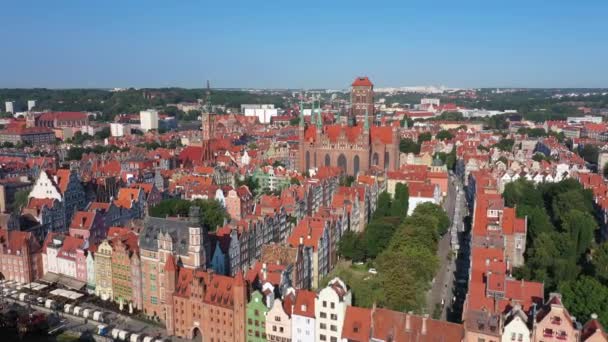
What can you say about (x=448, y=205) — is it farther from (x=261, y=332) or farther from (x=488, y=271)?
(x=261, y=332)

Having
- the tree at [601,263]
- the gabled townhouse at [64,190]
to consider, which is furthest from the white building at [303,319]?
the gabled townhouse at [64,190]

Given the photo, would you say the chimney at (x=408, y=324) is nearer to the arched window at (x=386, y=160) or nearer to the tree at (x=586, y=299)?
the tree at (x=586, y=299)

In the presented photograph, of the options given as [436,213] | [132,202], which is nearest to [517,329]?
[436,213]

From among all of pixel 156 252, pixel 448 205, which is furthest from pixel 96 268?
pixel 448 205

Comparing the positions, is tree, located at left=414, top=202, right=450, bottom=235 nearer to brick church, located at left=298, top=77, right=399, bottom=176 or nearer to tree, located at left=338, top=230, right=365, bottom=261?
tree, located at left=338, top=230, right=365, bottom=261

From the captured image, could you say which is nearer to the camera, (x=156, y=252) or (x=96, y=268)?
(x=156, y=252)

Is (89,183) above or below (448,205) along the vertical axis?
above

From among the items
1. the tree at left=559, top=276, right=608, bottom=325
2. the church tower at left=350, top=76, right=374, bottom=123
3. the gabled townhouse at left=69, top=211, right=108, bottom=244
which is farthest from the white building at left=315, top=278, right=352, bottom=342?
the church tower at left=350, top=76, right=374, bottom=123
